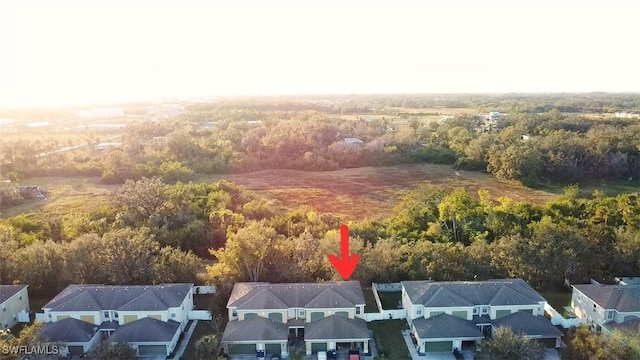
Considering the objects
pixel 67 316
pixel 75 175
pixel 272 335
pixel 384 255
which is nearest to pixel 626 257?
pixel 384 255

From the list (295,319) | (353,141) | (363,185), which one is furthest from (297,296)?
(353,141)

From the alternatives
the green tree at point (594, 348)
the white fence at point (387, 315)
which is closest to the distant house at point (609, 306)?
the green tree at point (594, 348)

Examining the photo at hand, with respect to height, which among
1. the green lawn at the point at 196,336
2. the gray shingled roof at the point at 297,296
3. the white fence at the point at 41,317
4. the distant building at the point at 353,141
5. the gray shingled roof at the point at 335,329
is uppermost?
the distant building at the point at 353,141

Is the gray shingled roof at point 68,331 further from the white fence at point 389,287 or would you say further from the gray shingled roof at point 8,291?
the white fence at point 389,287

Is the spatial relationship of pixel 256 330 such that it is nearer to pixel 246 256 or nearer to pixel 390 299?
pixel 246 256

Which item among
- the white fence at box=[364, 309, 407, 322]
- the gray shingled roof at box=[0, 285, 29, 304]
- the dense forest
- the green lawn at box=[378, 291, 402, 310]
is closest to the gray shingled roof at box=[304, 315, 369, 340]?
the white fence at box=[364, 309, 407, 322]

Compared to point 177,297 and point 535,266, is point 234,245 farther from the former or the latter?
point 535,266

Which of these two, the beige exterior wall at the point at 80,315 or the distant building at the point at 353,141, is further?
the distant building at the point at 353,141
